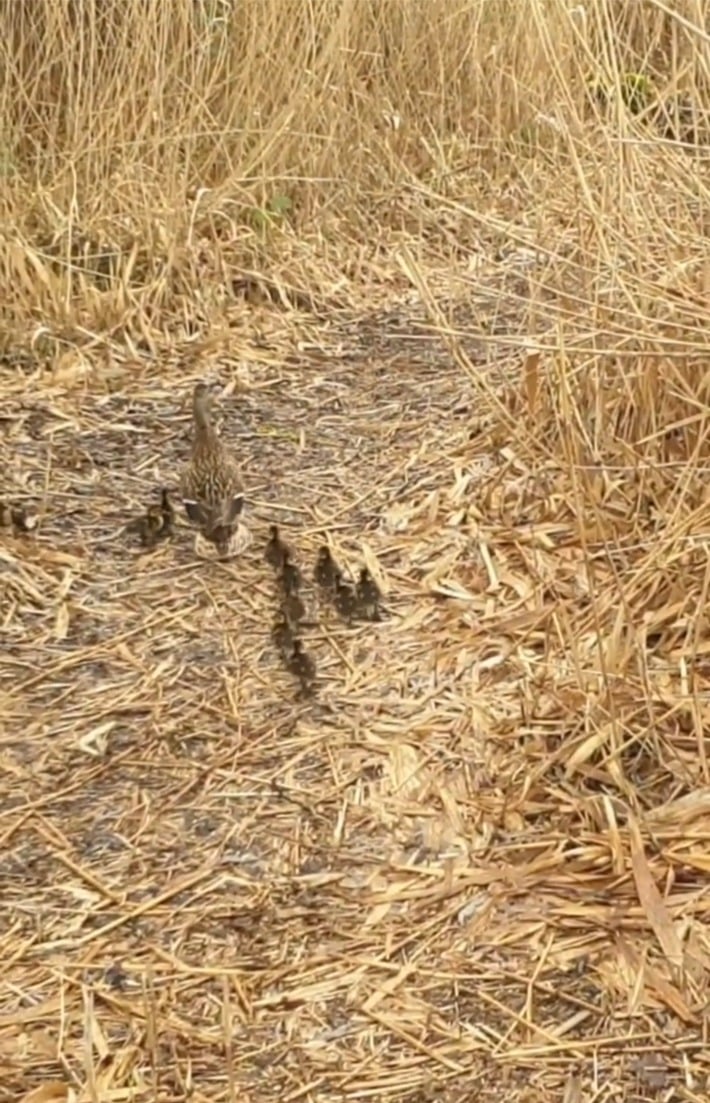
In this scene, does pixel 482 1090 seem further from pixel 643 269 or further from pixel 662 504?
pixel 643 269

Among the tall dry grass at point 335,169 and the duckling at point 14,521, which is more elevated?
the tall dry grass at point 335,169

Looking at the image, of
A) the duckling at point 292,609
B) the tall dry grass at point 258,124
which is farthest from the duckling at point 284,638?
the tall dry grass at point 258,124

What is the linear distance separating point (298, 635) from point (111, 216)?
7.22ft

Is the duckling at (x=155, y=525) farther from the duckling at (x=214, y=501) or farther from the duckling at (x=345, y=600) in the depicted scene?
the duckling at (x=345, y=600)

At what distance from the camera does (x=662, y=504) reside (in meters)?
2.94

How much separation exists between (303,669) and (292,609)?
0.20m

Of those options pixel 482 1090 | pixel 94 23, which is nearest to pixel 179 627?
pixel 482 1090

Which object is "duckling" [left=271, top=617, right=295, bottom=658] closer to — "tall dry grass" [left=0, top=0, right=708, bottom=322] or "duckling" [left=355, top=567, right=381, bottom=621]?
"duckling" [left=355, top=567, right=381, bottom=621]

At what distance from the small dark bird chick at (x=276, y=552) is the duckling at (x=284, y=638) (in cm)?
25

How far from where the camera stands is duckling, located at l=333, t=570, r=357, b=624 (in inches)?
116

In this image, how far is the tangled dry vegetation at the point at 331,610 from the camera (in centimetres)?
204

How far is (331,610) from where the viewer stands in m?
3.00

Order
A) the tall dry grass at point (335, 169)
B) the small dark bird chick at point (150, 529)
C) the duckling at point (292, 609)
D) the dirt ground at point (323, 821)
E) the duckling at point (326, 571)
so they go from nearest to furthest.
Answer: the dirt ground at point (323, 821)
the duckling at point (292, 609)
the duckling at point (326, 571)
the tall dry grass at point (335, 169)
the small dark bird chick at point (150, 529)

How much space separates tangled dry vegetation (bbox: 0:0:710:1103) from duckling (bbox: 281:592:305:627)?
0.05 metres
